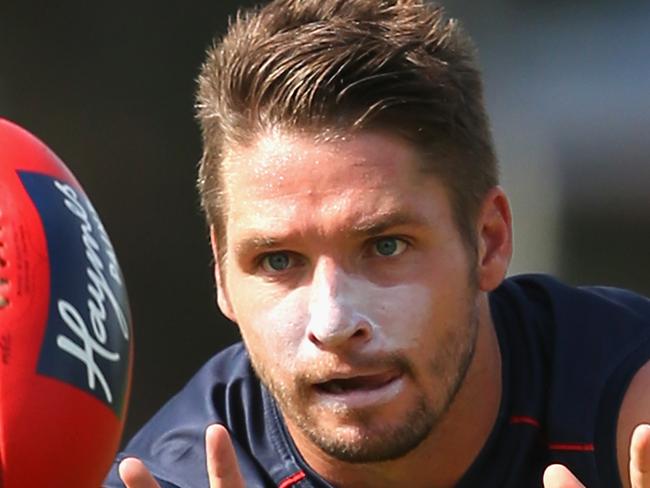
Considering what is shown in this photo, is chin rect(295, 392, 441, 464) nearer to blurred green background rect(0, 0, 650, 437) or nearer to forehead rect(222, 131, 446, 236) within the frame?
forehead rect(222, 131, 446, 236)

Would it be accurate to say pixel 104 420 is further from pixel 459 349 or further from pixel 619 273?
pixel 619 273

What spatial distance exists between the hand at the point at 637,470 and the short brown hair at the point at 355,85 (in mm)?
401

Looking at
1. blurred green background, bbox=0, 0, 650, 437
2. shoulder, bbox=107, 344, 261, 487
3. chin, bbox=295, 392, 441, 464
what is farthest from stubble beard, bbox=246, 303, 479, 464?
blurred green background, bbox=0, 0, 650, 437

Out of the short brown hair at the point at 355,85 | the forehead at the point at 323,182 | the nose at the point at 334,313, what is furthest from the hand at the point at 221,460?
Answer: the short brown hair at the point at 355,85

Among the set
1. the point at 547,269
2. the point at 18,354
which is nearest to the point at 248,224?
the point at 18,354

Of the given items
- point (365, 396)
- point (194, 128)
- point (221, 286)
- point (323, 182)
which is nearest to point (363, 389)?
point (365, 396)

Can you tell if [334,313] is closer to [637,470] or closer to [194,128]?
[637,470]

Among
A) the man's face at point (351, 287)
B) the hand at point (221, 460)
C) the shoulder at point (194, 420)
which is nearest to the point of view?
the hand at point (221, 460)

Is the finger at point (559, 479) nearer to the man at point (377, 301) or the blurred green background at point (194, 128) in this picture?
the man at point (377, 301)

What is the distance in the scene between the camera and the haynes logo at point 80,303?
1375 millimetres

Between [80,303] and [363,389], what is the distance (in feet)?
1.12

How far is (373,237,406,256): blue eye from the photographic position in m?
1.63

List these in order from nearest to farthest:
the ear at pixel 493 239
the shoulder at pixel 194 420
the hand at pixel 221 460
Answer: the hand at pixel 221 460 → the ear at pixel 493 239 → the shoulder at pixel 194 420

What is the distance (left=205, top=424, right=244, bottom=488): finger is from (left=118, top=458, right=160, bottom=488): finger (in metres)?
0.07
